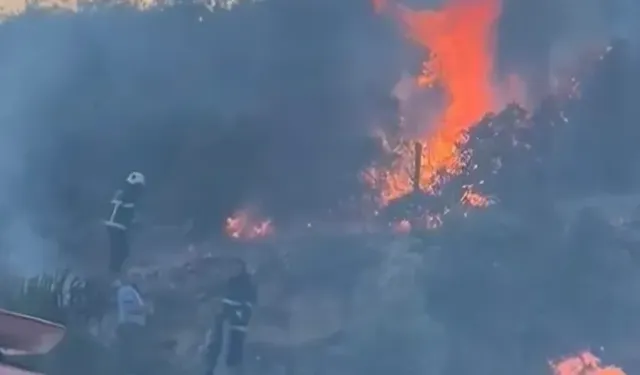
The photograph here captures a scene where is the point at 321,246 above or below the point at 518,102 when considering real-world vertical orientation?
below

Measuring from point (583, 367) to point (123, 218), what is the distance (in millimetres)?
1346

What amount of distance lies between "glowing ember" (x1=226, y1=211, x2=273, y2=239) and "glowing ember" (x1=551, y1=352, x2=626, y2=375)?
88 centimetres

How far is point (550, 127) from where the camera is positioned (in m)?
3.70

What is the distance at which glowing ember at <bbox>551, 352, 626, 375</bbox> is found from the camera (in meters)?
3.62

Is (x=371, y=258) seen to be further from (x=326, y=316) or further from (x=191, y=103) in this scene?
(x=191, y=103)

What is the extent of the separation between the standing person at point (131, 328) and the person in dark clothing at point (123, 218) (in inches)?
3.3

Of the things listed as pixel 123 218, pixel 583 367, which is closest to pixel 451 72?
pixel 583 367

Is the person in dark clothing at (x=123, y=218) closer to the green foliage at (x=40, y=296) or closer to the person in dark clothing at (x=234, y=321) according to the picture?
the green foliage at (x=40, y=296)

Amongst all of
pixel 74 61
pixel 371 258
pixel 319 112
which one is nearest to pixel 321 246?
pixel 371 258

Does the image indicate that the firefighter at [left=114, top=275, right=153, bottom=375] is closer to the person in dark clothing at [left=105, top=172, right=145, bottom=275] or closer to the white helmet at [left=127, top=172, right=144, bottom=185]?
the person in dark clothing at [left=105, top=172, right=145, bottom=275]

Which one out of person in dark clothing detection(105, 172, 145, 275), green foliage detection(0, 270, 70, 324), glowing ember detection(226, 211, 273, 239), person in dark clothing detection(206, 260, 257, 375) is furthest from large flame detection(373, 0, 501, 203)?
green foliage detection(0, 270, 70, 324)

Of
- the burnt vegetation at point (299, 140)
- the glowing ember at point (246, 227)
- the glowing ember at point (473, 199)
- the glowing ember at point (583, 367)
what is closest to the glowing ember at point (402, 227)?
the burnt vegetation at point (299, 140)

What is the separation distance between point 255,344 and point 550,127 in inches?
40.3

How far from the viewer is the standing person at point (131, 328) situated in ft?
12.0
